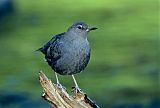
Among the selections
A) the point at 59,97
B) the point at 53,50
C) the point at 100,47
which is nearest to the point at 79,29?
the point at 53,50

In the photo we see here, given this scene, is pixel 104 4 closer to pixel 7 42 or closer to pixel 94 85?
pixel 7 42

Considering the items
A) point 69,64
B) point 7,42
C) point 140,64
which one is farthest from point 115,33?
point 69,64

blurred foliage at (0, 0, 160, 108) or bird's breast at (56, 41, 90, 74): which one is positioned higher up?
blurred foliage at (0, 0, 160, 108)

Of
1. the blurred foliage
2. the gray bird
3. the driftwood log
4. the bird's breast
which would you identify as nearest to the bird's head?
the gray bird

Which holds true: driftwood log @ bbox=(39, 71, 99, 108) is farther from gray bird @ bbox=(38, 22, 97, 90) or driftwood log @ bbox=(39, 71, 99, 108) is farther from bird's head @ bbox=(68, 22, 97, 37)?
bird's head @ bbox=(68, 22, 97, 37)

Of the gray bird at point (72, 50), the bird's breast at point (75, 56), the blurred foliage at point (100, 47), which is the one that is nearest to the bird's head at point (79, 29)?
the gray bird at point (72, 50)

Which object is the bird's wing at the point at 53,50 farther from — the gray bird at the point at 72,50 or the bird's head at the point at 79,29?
the bird's head at the point at 79,29
